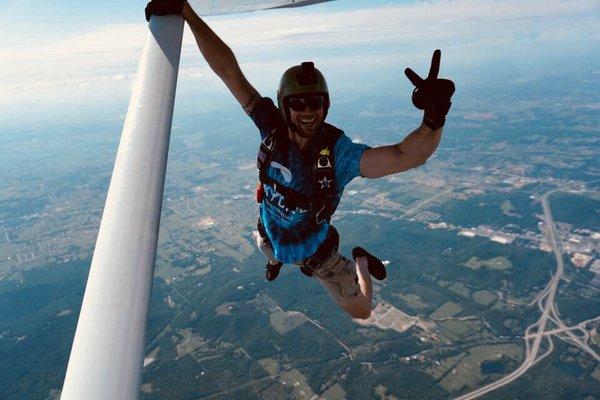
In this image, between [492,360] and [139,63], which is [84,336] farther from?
[492,360]

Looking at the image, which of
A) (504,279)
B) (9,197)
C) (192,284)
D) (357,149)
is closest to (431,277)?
(504,279)

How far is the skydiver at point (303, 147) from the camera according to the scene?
9.00 feet

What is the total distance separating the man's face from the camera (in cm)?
341

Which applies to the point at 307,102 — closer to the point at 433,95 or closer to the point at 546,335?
the point at 433,95

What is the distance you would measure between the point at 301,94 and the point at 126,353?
2553mm

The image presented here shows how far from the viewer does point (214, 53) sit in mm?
3691

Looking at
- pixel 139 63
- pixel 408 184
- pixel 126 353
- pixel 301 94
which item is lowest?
pixel 408 184

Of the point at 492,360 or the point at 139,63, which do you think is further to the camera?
the point at 492,360

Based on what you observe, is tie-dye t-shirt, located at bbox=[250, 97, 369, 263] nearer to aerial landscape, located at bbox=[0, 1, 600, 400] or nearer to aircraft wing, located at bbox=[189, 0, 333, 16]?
aircraft wing, located at bbox=[189, 0, 333, 16]

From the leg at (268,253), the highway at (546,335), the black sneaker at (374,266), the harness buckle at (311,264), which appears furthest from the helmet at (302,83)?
the highway at (546,335)

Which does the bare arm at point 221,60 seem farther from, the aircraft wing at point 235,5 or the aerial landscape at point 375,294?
the aerial landscape at point 375,294

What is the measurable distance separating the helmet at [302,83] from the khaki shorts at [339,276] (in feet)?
7.46

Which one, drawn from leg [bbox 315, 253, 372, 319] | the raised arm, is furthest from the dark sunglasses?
leg [bbox 315, 253, 372, 319]

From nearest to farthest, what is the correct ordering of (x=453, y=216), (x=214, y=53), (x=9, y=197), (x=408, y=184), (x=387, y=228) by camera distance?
(x=214, y=53) → (x=387, y=228) → (x=453, y=216) → (x=408, y=184) → (x=9, y=197)
